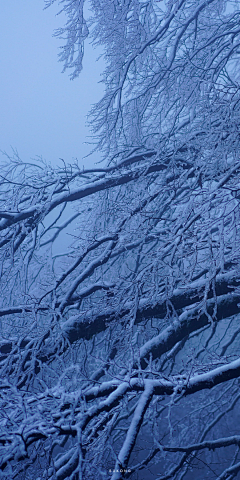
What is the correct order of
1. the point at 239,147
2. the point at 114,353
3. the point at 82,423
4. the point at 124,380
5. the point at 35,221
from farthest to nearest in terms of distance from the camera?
the point at 114,353, the point at 35,221, the point at 239,147, the point at 124,380, the point at 82,423

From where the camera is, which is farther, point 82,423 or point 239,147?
point 239,147

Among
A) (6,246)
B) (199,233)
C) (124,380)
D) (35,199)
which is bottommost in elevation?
(124,380)

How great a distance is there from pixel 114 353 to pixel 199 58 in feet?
11.3

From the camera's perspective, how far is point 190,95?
3531 millimetres

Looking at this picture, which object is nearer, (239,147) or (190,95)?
(239,147)

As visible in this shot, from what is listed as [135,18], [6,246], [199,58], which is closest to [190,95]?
[199,58]

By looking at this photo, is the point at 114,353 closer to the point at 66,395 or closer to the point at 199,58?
the point at 66,395

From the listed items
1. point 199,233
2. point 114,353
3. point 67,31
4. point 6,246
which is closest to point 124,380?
point 199,233

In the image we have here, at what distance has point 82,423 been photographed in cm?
178

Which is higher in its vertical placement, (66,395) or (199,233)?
(199,233)

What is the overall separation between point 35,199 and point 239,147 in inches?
81.1

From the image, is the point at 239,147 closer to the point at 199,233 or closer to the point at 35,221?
the point at 199,233

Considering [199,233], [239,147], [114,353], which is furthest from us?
[114,353]

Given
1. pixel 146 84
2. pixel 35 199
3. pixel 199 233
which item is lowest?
pixel 199 233
